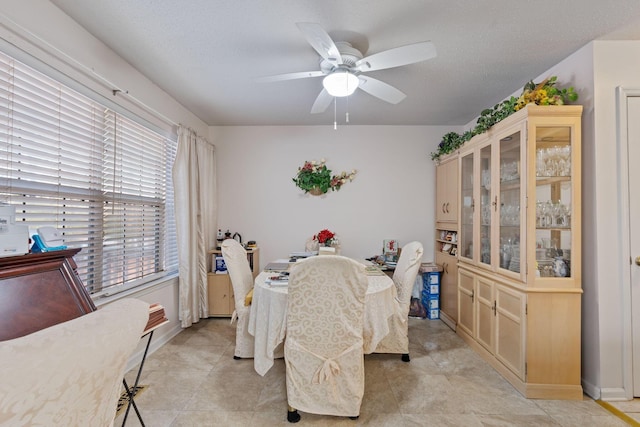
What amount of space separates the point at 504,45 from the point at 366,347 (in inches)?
94.7

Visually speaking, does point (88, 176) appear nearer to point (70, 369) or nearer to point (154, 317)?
point (154, 317)

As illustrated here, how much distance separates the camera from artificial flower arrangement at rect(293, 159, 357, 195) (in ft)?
12.6

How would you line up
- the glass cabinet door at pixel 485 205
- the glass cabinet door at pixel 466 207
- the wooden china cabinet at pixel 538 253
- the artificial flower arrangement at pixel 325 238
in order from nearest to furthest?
the wooden china cabinet at pixel 538 253 < the glass cabinet door at pixel 485 205 < the glass cabinet door at pixel 466 207 < the artificial flower arrangement at pixel 325 238

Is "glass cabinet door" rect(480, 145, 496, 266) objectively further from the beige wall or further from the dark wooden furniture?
the dark wooden furniture

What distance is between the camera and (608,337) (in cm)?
198

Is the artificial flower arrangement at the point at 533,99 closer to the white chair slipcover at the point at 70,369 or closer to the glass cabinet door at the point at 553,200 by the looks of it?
the glass cabinet door at the point at 553,200

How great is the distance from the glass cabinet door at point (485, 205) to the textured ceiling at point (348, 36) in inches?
28.2

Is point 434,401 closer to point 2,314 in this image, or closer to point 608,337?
point 608,337

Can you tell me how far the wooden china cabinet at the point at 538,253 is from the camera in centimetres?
202

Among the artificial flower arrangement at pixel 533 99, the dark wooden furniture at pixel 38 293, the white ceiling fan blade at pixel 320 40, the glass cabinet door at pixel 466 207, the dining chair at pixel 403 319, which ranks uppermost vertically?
the white ceiling fan blade at pixel 320 40

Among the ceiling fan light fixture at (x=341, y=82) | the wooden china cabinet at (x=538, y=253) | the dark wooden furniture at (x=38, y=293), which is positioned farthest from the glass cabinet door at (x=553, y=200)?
the dark wooden furniture at (x=38, y=293)

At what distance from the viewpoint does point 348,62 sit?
1984 millimetres

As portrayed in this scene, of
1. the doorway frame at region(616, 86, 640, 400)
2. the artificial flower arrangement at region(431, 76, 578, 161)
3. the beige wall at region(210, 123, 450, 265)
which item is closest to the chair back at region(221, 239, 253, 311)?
the beige wall at region(210, 123, 450, 265)

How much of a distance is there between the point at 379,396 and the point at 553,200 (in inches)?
76.6
